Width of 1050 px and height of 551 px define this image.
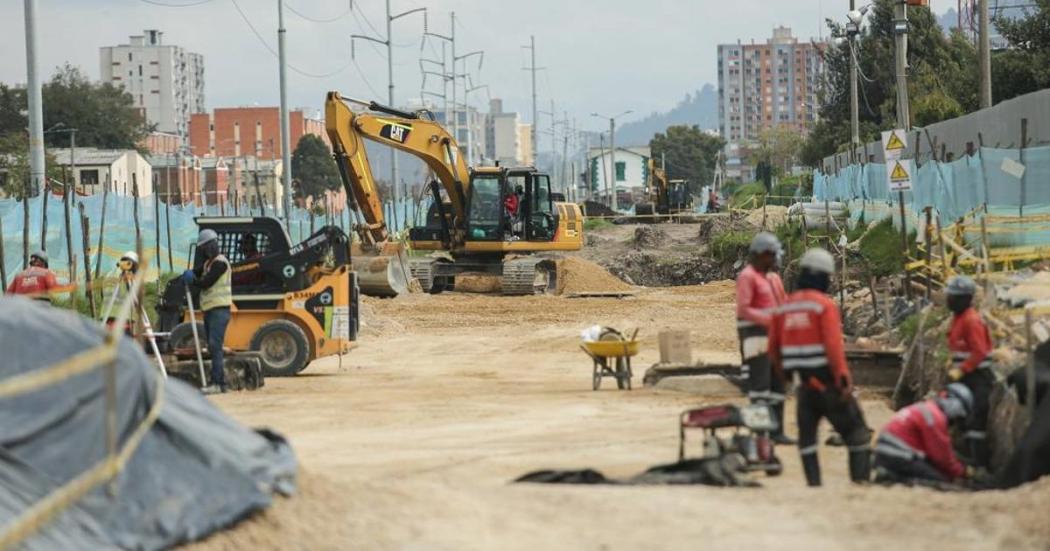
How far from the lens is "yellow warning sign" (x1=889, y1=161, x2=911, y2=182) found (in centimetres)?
2456

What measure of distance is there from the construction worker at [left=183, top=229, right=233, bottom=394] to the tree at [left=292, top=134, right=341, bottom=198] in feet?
379

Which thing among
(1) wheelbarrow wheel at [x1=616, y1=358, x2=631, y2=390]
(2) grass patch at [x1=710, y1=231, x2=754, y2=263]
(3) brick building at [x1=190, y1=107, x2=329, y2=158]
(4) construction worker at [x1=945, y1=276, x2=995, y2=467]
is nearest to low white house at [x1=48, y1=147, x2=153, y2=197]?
(2) grass patch at [x1=710, y1=231, x2=754, y2=263]

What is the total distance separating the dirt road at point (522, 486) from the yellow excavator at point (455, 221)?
9615 mm

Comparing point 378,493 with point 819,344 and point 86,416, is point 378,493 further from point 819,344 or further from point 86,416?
point 819,344

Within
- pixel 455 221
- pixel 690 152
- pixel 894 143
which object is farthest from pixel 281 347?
pixel 690 152

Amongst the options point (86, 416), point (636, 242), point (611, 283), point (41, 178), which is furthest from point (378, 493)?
point (636, 242)

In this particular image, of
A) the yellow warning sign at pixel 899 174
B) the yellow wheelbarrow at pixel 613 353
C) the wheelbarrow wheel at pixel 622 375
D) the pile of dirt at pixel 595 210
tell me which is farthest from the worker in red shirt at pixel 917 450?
the pile of dirt at pixel 595 210

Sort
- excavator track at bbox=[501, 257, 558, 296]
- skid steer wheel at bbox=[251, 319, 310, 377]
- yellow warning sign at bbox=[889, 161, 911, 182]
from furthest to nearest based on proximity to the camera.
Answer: excavator track at bbox=[501, 257, 558, 296], yellow warning sign at bbox=[889, 161, 911, 182], skid steer wheel at bbox=[251, 319, 310, 377]

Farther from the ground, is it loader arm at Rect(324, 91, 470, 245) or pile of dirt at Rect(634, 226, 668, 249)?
loader arm at Rect(324, 91, 470, 245)

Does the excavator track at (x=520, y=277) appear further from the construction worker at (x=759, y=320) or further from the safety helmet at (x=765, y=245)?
the safety helmet at (x=765, y=245)

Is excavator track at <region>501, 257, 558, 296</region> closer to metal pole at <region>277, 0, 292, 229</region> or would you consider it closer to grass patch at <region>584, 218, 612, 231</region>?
metal pole at <region>277, 0, 292, 229</region>

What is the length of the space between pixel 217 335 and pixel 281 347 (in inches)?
91.1

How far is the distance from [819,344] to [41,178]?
59.3 ft

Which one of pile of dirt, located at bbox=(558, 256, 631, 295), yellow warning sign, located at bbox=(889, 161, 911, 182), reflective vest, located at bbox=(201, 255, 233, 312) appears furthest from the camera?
pile of dirt, located at bbox=(558, 256, 631, 295)
